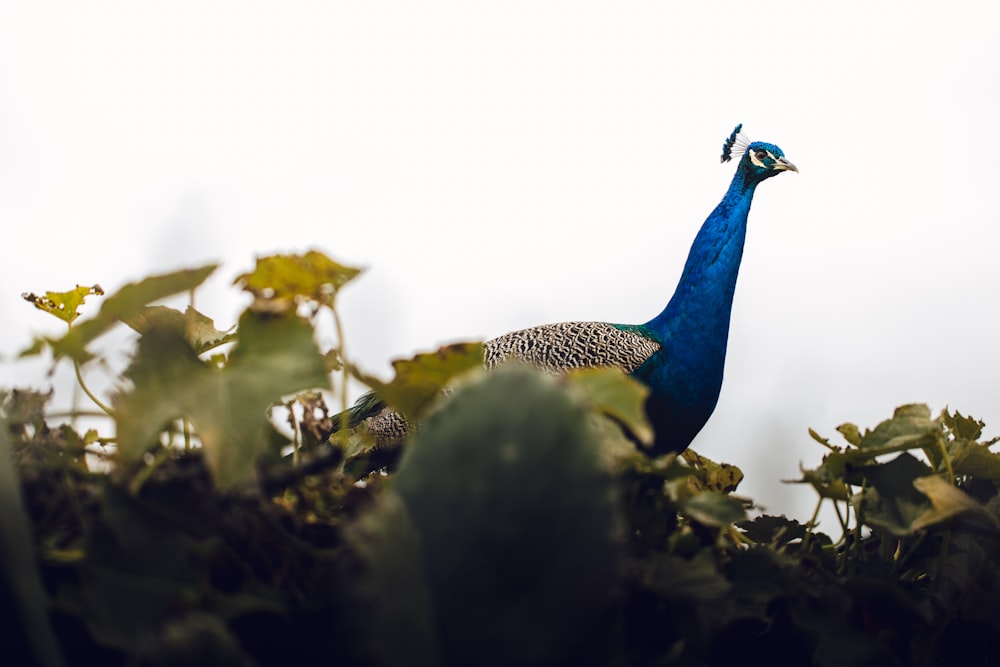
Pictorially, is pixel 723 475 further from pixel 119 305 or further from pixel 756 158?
pixel 756 158

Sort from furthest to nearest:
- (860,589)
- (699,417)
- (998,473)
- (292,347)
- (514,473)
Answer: (699,417) → (998,473) → (860,589) → (292,347) → (514,473)

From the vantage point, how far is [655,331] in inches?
135

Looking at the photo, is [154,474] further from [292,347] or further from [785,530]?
[785,530]

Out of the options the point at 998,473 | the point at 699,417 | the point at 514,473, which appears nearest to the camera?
the point at 514,473

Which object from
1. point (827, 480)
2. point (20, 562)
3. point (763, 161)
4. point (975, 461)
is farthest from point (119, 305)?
point (763, 161)

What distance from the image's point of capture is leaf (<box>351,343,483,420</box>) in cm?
61

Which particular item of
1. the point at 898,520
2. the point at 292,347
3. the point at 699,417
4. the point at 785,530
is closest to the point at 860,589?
the point at 898,520

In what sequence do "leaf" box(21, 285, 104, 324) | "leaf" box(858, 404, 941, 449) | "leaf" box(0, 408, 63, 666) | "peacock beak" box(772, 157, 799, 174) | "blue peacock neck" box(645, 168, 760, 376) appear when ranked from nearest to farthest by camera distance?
"leaf" box(0, 408, 63, 666), "leaf" box(858, 404, 941, 449), "leaf" box(21, 285, 104, 324), "blue peacock neck" box(645, 168, 760, 376), "peacock beak" box(772, 157, 799, 174)

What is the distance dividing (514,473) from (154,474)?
0.78 feet

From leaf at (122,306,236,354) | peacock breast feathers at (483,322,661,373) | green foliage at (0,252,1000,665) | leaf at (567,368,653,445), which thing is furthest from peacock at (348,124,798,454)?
leaf at (567,368,653,445)

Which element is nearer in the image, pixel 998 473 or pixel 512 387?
pixel 512 387

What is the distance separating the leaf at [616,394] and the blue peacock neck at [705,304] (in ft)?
9.07

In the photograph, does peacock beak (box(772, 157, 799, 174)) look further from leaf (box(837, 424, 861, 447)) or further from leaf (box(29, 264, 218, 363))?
leaf (box(29, 264, 218, 363))

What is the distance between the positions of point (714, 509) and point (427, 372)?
23cm
